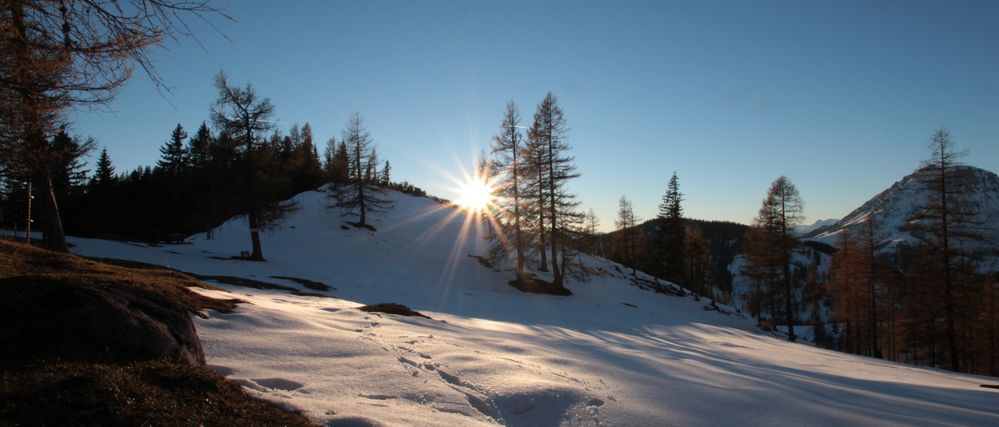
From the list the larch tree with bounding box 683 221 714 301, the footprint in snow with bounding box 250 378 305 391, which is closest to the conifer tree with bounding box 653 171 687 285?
the larch tree with bounding box 683 221 714 301

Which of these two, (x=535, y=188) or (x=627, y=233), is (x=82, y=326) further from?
(x=627, y=233)

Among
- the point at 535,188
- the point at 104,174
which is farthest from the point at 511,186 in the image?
the point at 104,174

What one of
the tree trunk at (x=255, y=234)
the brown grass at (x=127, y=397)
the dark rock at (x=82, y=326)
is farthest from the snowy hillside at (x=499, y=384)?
the tree trunk at (x=255, y=234)

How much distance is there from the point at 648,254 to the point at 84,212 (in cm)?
5585

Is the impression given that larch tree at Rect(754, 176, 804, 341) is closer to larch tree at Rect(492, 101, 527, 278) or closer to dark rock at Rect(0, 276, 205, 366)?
larch tree at Rect(492, 101, 527, 278)

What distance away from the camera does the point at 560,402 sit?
16.2 ft

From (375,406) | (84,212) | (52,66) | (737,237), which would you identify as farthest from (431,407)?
(737,237)

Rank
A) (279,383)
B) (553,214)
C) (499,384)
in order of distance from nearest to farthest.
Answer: (279,383), (499,384), (553,214)

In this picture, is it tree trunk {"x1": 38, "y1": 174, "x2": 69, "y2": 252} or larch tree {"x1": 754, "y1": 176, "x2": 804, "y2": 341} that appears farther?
larch tree {"x1": 754, "y1": 176, "x2": 804, "y2": 341}

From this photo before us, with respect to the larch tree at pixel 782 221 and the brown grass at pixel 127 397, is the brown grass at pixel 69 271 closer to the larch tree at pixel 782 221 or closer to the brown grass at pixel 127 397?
the brown grass at pixel 127 397

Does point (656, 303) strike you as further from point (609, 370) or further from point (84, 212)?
point (84, 212)

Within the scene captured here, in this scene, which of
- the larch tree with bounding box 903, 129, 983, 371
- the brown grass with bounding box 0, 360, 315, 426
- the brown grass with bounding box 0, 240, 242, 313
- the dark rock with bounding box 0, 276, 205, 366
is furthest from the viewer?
the larch tree with bounding box 903, 129, 983, 371

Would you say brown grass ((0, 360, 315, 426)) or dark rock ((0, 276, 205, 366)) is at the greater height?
dark rock ((0, 276, 205, 366))

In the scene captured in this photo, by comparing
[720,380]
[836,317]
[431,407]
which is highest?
[431,407]
